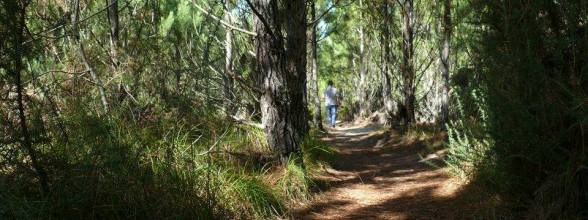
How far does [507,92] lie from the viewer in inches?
131

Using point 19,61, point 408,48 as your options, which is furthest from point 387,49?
point 19,61

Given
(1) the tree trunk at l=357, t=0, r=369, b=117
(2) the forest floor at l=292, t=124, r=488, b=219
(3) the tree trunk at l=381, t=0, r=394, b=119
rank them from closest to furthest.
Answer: (2) the forest floor at l=292, t=124, r=488, b=219 < (3) the tree trunk at l=381, t=0, r=394, b=119 < (1) the tree trunk at l=357, t=0, r=369, b=117

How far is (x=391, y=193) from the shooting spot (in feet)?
18.0

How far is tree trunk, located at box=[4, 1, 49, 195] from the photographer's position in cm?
309

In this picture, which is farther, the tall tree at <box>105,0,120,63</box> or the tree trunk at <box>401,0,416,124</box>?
the tree trunk at <box>401,0,416,124</box>

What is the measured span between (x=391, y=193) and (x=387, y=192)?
7cm

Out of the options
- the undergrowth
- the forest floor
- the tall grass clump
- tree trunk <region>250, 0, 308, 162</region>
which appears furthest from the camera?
tree trunk <region>250, 0, 308, 162</region>

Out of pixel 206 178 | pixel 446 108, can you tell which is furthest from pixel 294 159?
pixel 446 108

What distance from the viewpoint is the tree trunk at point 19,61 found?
3.09 meters

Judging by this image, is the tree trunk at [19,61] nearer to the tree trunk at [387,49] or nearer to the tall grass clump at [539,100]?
the tall grass clump at [539,100]

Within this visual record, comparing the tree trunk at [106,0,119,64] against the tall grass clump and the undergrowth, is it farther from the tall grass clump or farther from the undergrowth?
the tall grass clump

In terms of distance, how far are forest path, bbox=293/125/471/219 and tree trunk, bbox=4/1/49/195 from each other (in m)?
2.19

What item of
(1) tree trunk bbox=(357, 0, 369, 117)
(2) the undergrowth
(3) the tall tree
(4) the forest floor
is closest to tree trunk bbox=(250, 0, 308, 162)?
(2) the undergrowth

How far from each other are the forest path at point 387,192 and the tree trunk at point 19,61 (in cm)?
219
